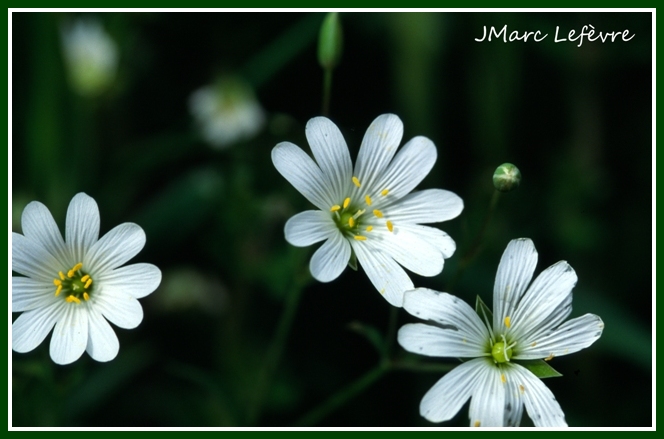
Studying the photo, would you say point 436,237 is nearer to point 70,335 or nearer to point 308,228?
point 308,228

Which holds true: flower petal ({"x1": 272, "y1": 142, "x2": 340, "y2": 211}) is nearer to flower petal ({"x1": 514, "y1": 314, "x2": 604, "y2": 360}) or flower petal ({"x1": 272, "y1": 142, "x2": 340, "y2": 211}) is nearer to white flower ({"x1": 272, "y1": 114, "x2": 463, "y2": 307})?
white flower ({"x1": 272, "y1": 114, "x2": 463, "y2": 307})

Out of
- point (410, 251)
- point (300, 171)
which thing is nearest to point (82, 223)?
point (300, 171)

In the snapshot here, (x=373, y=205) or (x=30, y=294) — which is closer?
(x=30, y=294)

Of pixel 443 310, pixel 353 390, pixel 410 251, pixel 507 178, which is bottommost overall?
pixel 353 390

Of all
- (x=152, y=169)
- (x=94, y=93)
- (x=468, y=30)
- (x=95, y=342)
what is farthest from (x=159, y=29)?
(x=95, y=342)

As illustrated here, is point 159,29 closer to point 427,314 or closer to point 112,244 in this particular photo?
point 112,244

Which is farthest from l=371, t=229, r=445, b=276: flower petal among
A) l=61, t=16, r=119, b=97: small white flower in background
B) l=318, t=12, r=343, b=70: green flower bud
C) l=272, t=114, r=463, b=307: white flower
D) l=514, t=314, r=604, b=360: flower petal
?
l=61, t=16, r=119, b=97: small white flower in background

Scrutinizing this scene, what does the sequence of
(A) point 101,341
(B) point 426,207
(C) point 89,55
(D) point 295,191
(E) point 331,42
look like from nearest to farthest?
1. (A) point 101,341
2. (B) point 426,207
3. (E) point 331,42
4. (D) point 295,191
5. (C) point 89,55

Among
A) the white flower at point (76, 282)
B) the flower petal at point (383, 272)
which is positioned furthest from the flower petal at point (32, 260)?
the flower petal at point (383, 272)
